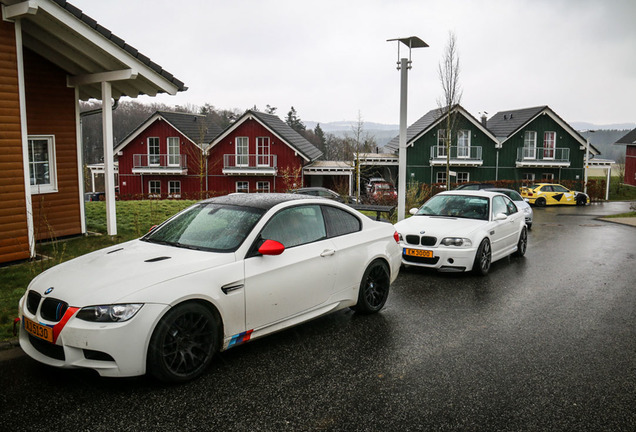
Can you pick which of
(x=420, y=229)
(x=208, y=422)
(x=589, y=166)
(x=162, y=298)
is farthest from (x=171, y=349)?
(x=589, y=166)

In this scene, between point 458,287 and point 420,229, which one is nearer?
point 458,287

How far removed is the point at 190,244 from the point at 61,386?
1735 millimetres

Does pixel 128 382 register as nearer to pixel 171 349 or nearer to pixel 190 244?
pixel 171 349

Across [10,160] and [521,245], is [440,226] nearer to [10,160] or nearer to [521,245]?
[521,245]

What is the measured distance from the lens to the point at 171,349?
427cm

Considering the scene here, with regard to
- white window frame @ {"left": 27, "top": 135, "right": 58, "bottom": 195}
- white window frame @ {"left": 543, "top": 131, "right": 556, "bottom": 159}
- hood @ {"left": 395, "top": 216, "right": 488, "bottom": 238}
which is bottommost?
hood @ {"left": 395, "top": 216, "right": 488, "bottom": 238}

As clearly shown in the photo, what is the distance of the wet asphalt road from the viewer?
3807 mm

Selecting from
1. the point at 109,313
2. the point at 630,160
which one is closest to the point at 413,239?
the point at 109,313

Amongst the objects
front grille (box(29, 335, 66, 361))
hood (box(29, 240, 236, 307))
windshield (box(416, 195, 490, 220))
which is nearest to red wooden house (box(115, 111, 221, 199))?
windshield (box(416, 195, 490, 220))

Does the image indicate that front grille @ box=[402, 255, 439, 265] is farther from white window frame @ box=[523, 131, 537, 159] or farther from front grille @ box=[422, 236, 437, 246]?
→ white window frame @ box=[523, 131, 537, 159]

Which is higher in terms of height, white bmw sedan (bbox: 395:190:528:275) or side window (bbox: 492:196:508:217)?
side window (bbox: 492:196:508:217)

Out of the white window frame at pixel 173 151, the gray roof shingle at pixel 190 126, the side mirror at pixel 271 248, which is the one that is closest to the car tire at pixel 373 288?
the side mirror at pixel 271 248

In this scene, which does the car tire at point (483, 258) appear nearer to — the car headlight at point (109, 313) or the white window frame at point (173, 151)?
the car headlight at point (109, 313)

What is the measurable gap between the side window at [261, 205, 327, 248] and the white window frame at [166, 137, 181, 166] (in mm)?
37317
